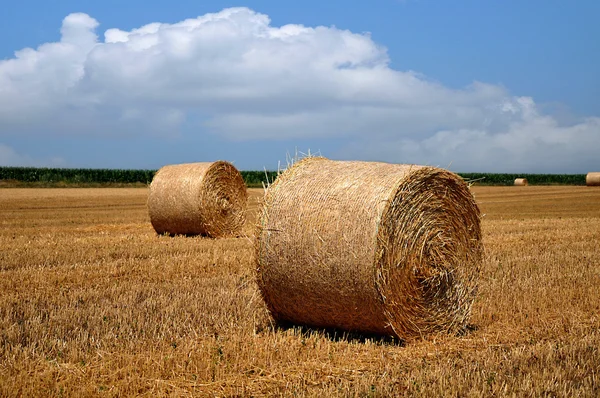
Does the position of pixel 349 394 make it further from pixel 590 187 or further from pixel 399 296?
pixel 590 187

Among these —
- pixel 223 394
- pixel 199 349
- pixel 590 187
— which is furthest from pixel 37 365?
pixel 590 187

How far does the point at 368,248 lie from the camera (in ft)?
20.5

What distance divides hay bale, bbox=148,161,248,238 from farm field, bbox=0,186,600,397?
3.27 m

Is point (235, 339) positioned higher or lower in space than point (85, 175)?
lower

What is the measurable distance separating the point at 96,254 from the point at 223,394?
7.48 m

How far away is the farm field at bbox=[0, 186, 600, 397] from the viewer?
5109 millimetres

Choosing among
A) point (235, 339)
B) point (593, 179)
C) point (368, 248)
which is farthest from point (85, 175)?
point (368, 248)

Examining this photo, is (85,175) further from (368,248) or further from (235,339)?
(368,248)

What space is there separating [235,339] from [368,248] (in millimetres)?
1420

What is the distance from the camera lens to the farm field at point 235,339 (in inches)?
201

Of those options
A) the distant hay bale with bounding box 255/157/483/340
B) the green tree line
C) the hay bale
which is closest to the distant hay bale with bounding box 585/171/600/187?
the green tree line

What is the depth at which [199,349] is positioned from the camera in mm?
5820

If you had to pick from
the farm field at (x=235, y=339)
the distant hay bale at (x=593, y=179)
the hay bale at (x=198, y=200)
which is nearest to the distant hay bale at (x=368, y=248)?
the farm field at (x=235, y=339)

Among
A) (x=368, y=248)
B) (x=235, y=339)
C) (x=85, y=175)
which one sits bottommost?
(x=235, y=339)
